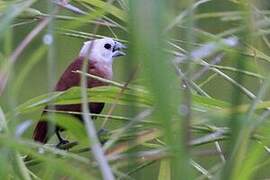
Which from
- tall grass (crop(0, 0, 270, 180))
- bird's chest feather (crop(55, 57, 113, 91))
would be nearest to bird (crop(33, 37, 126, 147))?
bird's chest feather (crop(55, 57, 113, 91))

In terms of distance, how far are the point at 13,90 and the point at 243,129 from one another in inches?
5.6

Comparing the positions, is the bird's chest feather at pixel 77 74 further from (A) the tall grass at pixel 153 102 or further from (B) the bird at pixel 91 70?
(A) the tall grass at pixel 153 102

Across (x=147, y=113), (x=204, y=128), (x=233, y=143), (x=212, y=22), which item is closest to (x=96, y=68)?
(x=212, y=22)

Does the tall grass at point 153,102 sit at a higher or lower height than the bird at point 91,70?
higher

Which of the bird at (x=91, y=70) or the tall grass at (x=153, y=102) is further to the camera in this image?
the bird at (x=91, y=70)

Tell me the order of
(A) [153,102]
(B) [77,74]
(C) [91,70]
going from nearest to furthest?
(A) [153,102] < (B) [77,74] < (C) [91,70]

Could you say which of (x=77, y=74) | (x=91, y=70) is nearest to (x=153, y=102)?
(x=77, y=74)

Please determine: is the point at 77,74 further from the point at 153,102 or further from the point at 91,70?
the point at 153,102

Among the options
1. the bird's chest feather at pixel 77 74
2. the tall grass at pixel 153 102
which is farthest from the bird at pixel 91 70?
the tall grass at pixel 153 102

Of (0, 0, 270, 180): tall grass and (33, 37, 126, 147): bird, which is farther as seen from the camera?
(33, 37, 126, 147): bird

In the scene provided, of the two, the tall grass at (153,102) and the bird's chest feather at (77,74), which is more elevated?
the tall grass at (153,102)

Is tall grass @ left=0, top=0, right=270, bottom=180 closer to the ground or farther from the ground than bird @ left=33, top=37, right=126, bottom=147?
farther from the ground

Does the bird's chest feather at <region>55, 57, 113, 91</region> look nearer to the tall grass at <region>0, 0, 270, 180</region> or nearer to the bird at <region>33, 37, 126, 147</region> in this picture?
the bird at <region>33, 37, 126, 147</region>

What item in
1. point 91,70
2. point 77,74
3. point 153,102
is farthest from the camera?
Answer: point 91,70
